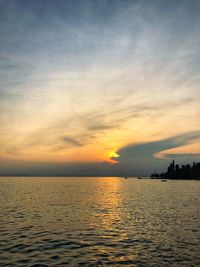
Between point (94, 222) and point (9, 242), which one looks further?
point (94, 222)

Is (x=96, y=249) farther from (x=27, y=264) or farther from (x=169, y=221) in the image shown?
(x=169, y=221)

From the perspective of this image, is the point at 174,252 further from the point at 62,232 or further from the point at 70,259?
the point at 62,232

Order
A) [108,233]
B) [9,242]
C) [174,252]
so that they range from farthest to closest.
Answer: [108,233]
[9,242]
[174,252]

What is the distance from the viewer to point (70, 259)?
78.1 ft

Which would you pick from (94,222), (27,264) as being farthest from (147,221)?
(27,264)

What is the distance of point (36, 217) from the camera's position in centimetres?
4709

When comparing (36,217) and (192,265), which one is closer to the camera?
(192,265)

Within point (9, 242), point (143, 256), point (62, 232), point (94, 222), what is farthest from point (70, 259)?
point (94, 222)

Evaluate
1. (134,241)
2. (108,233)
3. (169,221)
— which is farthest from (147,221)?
(134,241)

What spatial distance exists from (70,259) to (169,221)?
25.3 m

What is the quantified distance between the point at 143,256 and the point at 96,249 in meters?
5.04

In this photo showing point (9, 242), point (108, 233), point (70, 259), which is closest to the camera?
point (70, 259)

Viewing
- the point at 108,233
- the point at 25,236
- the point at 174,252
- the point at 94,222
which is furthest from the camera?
the point at 94,222

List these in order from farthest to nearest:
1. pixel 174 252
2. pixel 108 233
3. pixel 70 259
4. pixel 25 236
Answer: pixel 108 233, pixel 25 236, pixel 174 252, pixel 70 259
